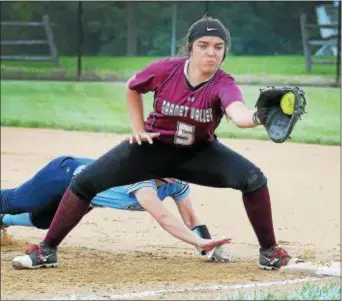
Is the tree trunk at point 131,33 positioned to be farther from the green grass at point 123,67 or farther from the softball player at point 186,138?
the softball player at point 186,138

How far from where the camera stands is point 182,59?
6598 millimetres

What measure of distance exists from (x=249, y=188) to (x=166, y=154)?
0.54m

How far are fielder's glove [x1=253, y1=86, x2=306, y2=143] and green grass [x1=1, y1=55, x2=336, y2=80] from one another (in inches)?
491

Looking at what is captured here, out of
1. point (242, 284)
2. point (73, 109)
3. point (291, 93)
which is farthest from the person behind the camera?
point (73, 109)

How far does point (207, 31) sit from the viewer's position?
6539 millimetres

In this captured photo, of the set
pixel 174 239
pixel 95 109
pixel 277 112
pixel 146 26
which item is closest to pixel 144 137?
pixel 277 112

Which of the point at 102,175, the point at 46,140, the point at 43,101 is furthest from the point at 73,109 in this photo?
the point at 102,175

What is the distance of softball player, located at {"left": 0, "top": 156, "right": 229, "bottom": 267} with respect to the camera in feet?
23.6

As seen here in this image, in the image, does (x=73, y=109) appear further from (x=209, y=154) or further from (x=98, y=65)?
(x=209, y=154)

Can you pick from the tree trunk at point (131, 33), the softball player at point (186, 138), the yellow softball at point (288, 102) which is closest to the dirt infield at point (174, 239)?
the softball player at point (186, 138)

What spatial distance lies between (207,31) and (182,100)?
47 cm

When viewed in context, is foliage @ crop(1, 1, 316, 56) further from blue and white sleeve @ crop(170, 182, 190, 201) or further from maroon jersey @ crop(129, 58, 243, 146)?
maroon jersey @ crop(129, 58, 243, 146)

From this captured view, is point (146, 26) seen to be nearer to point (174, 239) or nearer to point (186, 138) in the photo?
point (174, 239)

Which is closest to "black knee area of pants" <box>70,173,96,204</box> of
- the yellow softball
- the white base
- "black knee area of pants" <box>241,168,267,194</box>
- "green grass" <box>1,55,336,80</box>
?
"black knee area of pants" <box>241,168,267,194</box>
